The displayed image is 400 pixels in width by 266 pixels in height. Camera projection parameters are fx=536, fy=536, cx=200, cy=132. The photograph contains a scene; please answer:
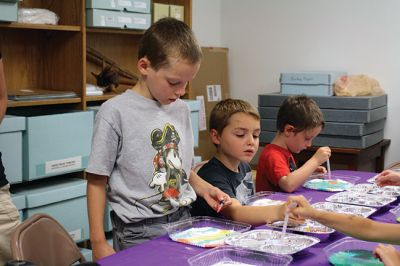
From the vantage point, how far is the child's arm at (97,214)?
145 centimetres

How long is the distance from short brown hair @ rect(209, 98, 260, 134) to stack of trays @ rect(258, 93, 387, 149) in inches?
67.5

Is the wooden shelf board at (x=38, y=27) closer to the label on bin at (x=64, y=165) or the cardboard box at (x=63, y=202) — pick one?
the label on bin at (x=64, y=165)

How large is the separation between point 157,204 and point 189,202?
0.38ft

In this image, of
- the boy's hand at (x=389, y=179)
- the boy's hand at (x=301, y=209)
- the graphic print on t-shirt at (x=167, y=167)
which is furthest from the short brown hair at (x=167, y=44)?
the boy's hand at (x=389, y=179)

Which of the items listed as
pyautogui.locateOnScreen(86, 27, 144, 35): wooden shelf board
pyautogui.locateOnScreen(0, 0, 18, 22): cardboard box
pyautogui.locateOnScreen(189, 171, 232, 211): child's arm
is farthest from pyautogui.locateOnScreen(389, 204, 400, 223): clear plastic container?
pyautogui.locateOnScreen(86, 27, 144, 35): wooden shelf board

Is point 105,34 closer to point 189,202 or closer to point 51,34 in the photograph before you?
point 51,34

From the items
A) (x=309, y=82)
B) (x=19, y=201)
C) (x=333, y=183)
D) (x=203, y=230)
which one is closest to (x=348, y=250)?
(x=203, y=230)

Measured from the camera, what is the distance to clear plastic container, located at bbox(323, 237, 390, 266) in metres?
1.23

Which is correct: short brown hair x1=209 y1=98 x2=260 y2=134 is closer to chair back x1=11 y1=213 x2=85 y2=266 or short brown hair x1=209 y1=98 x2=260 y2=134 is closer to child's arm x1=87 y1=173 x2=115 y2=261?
child's arm x1=87 y1=173 x2=115 y2=261

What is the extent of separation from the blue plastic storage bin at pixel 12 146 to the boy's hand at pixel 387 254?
168 cm

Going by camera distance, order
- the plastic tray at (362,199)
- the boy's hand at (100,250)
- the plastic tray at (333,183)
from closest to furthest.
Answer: the boy's hand at (100,250) < the plastic tray at (362,199) < the plastic tray at (333,183)

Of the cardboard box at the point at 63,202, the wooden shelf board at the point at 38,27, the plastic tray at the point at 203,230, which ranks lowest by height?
the cardboard box at the point at 63,202

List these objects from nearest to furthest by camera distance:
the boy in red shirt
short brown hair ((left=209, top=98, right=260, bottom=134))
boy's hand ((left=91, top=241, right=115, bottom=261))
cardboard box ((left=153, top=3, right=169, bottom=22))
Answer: boy's hand ((left=91, top=241, right=115, bottom=261)) → short brown hair ((left=209, top=98, right=260, bottom=134)) → the boy in red shirt → cardboard box ((left=153, top=3, right=169, bottom=22))

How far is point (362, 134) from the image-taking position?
11.1 feet
